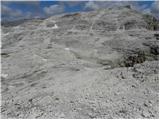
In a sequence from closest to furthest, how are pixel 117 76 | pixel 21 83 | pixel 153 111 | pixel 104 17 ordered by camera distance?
pixel 153 111
pixel 117 76
pixel 21 83
pixel 104 17

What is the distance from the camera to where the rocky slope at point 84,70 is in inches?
190

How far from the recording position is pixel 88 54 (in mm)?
11531

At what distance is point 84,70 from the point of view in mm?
7941

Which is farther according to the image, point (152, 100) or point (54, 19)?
point (54, 19)

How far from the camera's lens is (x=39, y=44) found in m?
13.3

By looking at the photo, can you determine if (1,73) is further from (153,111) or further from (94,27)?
(94,27)

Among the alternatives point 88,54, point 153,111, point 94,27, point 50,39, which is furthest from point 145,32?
point 153,111

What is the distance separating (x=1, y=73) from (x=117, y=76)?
481 centimetres

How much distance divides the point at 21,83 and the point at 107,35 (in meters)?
8.33

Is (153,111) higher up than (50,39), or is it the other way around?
(153,111)

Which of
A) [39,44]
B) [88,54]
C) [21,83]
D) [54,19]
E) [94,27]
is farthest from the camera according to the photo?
[54,19]

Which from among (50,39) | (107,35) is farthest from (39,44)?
(107,35)

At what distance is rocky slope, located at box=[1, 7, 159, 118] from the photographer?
4.83 meters

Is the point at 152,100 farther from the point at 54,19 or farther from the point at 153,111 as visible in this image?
the point at 54,19
